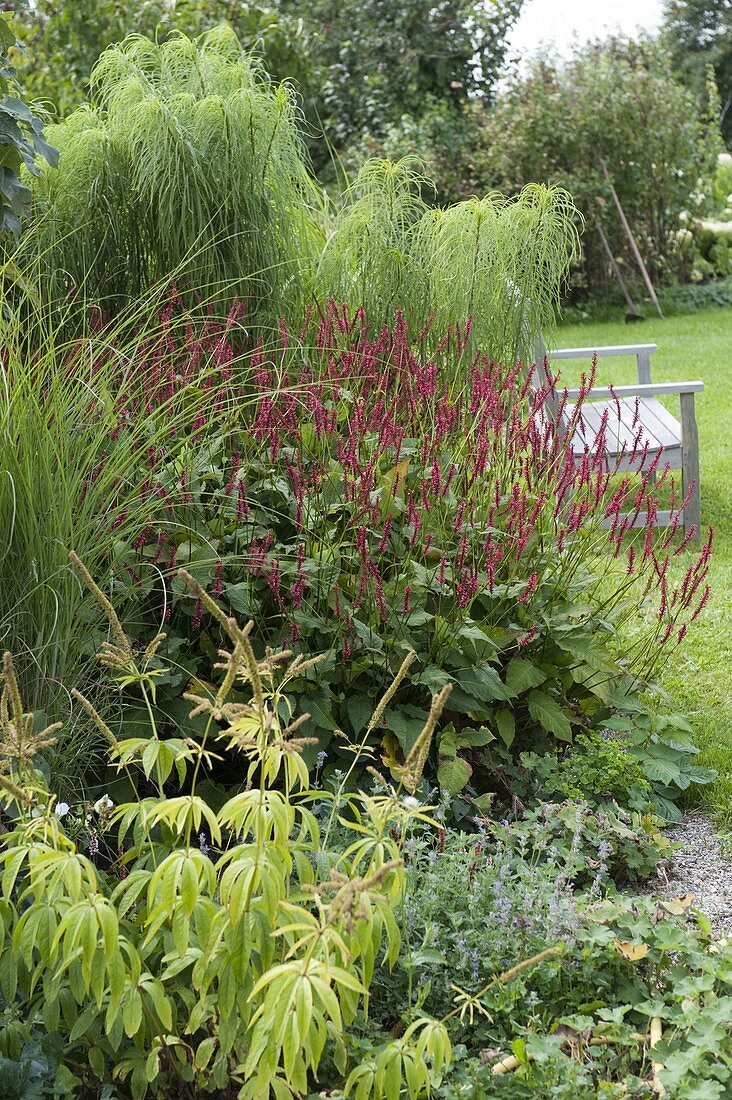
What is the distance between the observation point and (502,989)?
2055 millimetres

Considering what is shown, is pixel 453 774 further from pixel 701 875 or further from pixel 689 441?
pixel 689 441

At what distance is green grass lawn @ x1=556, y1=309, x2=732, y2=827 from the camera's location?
3.50 metres

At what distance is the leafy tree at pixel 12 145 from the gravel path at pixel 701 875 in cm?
257

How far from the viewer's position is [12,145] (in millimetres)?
3283

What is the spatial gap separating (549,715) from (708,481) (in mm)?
3760

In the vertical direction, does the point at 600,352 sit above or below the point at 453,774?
above

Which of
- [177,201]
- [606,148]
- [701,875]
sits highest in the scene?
[606,148]

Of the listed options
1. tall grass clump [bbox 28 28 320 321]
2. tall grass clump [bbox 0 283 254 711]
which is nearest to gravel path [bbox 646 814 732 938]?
tall grass clump [bbox 0 283 254 711]

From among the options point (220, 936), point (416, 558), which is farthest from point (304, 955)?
point (416, 558)

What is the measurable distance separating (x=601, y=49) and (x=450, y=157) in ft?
8.85

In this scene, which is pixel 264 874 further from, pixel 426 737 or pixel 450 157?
pixel 450 157

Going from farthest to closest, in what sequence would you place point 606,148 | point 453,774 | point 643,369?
point 606,148 → point 643,369 → point 453,774

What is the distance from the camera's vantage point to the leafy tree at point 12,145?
10.5 ft

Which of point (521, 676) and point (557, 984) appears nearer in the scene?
point (557, 984)
